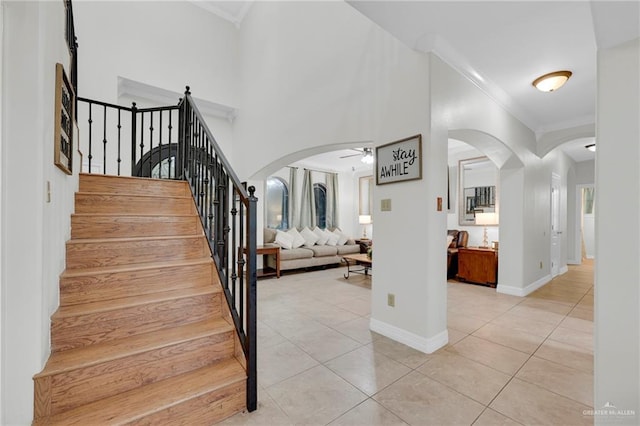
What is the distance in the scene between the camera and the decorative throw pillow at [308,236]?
7.05 meters

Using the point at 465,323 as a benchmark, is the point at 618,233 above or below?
above

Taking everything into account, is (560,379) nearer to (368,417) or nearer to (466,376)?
(466,376)

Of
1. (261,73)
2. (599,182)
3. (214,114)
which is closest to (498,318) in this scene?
(599,182)

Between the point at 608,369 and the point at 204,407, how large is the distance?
1944 millimetres

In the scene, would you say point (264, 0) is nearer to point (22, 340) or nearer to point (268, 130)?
point (268, 130)

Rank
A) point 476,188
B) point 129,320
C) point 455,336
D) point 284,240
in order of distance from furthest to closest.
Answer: point 284,240, point 476,188, point 455,336, point 129,320

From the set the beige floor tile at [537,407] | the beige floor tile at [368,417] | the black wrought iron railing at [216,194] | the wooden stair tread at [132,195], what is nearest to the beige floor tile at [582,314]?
the beige floor tile at [537,407]

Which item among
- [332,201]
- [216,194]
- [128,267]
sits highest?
[332,201]

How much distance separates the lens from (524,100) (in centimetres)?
378

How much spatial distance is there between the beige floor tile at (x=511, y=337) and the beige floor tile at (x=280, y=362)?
1.81 m

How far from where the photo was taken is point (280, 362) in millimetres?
2320

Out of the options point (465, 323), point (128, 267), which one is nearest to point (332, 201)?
point (465, 323)

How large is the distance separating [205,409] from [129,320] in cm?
73

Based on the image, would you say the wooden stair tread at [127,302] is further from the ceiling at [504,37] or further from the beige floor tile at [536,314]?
the beige floor tile at [536,314]
